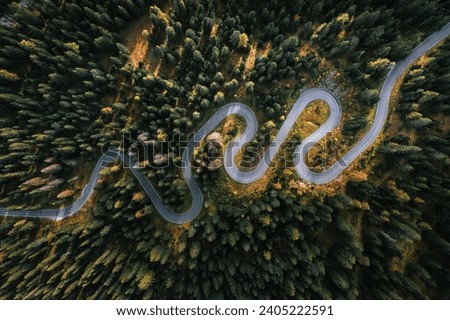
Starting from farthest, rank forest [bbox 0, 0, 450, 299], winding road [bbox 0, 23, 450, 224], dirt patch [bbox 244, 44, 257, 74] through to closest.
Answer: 1. dirt patch [bbox 244, 44, 257, 74]
2. winding road [bbox 0, 23, 450, 224]
3. forest [bbox 0, 0, 450, 299]

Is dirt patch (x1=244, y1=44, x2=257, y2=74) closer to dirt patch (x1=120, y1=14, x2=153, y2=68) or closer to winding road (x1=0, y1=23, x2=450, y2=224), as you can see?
winding road (x1=0, y1=23, x2=450, y2=224)

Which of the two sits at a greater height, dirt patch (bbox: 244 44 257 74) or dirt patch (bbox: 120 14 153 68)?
dirt patch (bbox: 244 44 257 74)

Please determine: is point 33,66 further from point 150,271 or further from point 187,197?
point 150,271

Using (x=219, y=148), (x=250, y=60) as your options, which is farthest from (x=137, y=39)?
(x=219, y=148)

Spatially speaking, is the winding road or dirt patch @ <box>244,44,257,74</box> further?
dirt patch @ <box>244,44,257,74</box>

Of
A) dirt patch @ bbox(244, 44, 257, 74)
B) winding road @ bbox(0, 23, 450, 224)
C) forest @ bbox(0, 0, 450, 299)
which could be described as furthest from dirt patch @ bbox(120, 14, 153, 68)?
dirt patch @ bbox(244, 44, 257, 74)

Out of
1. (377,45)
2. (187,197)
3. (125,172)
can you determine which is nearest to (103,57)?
(125,172)

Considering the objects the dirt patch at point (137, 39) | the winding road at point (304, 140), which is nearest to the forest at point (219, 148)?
the dirt patch at point (137, 39)

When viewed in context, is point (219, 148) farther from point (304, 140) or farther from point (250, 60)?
point (250, 60)
